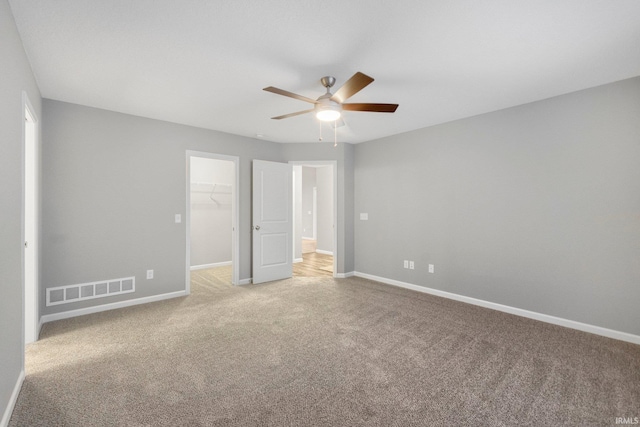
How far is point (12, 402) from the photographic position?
1.79 meters

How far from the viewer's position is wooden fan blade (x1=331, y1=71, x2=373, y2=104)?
210 cm

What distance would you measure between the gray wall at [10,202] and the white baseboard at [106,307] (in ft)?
4.97

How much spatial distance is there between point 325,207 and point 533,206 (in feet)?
17.8

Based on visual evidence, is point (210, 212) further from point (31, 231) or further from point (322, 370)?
point (322, 370)

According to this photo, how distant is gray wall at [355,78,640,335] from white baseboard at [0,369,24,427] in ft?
14.5

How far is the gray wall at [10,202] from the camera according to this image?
166 cm

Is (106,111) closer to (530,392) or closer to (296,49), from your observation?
(296,49)

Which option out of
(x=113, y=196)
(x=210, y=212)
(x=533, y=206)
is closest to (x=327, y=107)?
(x=533, y=206)

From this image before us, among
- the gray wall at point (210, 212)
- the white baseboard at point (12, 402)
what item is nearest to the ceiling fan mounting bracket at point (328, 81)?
the white baseboard at point (12, 402)

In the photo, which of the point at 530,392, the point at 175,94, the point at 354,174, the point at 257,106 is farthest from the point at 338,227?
the point at 530,392

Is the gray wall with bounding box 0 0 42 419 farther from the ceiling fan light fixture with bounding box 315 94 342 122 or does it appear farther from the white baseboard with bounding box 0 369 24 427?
the ceiling fan light fixture with bounding box 315 94 342 122

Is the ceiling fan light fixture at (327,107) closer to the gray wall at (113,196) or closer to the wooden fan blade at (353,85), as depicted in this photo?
the wooden fan blade at (353,85)

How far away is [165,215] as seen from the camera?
4098 millimetres

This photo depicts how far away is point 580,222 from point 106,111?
18.7 feet
